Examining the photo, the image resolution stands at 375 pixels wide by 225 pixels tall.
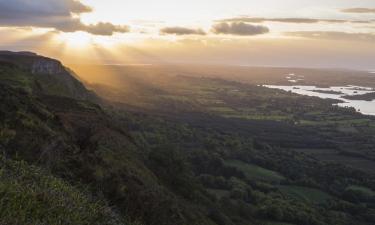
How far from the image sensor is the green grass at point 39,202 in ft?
35.0

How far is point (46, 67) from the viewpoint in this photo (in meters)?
91.3

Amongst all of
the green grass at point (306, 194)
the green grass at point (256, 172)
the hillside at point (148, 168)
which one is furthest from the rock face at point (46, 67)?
the green grass at point (306, 194)

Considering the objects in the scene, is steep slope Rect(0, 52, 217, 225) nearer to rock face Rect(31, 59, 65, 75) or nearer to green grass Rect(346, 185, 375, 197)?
rock face Rect(31, 59, 65, 75)

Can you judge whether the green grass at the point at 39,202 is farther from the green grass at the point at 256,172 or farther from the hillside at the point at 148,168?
the green grass at the point at 256,172

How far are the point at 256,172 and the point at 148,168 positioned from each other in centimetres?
8341

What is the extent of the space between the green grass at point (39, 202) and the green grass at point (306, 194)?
9542cm

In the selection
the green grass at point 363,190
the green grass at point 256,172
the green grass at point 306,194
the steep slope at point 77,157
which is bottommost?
the green grass at point 363,190

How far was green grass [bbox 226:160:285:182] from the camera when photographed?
116 meters

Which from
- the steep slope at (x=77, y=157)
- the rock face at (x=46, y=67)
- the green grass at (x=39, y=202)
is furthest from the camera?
the rock face at (x=46, y=67)

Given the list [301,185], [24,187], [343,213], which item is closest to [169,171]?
[24,187]

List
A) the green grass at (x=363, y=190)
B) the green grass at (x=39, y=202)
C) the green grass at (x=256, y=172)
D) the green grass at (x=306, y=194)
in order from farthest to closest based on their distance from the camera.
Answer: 1. the green grass at (x=256, y=172)
2. the green grass at (x=363, y=190)
3. the green grass at (x=306, y=194)
4. the green grass at (x=39, y=202)

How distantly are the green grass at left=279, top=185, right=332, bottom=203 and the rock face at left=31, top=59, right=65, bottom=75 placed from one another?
56.4m

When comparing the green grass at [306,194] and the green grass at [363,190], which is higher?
the green grass at [306,194]

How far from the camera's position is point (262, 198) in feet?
304
